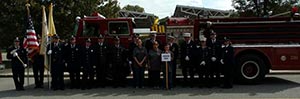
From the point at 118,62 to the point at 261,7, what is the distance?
53.8 feet

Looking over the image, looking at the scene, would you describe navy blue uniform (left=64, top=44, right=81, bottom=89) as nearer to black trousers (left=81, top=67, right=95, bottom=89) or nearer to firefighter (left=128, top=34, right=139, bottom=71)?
black trousers (left=81, top=67, right=95, bottom=89)

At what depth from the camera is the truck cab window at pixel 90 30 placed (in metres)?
14.4

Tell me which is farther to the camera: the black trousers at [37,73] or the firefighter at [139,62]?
the black trousers at [37,73]

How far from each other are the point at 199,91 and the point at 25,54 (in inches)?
218

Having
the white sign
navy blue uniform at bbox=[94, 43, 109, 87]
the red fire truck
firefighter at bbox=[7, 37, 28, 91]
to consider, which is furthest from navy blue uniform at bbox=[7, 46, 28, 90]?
the red fire truck

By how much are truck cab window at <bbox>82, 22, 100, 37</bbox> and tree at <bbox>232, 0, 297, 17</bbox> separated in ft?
48.9

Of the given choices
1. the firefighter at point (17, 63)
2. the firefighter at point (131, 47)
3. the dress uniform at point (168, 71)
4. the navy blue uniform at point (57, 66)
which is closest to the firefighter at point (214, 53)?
the dress uniform at point (168, 71)

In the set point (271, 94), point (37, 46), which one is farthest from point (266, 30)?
point (37, 46)

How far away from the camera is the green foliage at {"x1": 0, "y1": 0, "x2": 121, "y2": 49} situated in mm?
27203

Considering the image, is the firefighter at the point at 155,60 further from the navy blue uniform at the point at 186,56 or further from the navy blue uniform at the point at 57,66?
the navy blue uniform at the point at 57,66

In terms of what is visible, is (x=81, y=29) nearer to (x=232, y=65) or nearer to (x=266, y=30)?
(x=232, y=65)

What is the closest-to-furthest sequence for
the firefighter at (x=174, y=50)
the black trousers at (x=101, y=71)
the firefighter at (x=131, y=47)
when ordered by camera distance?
the firefighter at (x=174, y=50) < the firefighter at (x=131, y=47) < the black trousers at (x=101, y=71)

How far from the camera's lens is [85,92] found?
42.2 ft

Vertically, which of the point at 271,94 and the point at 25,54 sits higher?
the point at 25,54
